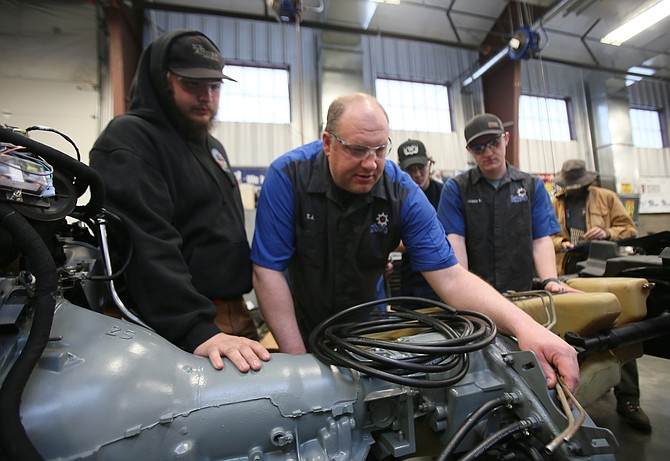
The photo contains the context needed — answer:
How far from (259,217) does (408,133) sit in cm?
431

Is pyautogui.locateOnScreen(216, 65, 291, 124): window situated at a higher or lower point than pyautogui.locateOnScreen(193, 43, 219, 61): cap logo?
higher

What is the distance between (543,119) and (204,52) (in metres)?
6.27

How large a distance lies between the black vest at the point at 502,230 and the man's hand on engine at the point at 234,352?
1324mm

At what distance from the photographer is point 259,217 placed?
1.07 m

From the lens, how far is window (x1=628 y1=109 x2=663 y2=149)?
6.04 meters

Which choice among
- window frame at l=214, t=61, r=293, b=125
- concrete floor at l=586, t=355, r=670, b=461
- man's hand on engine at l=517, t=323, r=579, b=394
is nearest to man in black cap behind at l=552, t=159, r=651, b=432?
concrete floor at l=586, t=355, r=670, b=461

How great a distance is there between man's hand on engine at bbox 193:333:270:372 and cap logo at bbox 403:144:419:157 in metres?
1.72

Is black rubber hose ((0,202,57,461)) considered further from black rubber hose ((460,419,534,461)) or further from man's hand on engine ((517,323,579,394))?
man's hand on engine ((517,323,579,394))

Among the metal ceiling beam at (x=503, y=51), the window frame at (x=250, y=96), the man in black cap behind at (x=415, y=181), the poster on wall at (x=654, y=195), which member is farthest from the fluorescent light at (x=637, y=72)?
the man in black cap behind at (x=415, y=181)

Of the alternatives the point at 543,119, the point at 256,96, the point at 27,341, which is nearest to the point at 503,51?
the point at 543,119

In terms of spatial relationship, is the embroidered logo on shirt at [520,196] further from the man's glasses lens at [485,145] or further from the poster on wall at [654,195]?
the poster on wall at [654,195]

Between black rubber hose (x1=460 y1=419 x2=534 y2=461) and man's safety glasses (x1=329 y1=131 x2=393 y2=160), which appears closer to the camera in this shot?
black rubber hose (x1=460 y1=419 x2=534 y2=461)

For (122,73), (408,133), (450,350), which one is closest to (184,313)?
(450,350)

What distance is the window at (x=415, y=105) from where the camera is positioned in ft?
16.2
